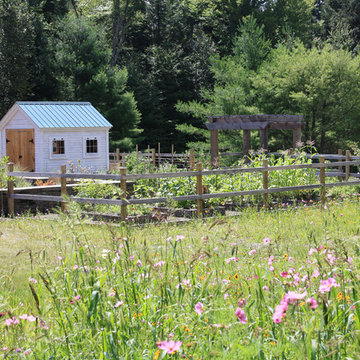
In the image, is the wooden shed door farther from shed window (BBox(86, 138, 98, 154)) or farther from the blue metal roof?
shed window (BBox(86, 138, 98, 154))

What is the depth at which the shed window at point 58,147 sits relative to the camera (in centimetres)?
2644

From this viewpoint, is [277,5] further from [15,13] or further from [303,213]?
[303,213]

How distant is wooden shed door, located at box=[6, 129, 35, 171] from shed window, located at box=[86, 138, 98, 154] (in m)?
2.52

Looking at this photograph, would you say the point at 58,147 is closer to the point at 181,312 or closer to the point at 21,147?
the point at 21,147

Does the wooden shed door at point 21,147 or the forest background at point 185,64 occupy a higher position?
the forest background at point 185,64

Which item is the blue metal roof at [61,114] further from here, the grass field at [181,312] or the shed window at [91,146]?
the grass field at [181,312]

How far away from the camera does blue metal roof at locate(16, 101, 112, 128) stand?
2581 centimetres

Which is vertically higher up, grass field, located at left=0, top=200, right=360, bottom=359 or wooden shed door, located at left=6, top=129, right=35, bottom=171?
wooden shed door, located at left=6, top=129, right=35, bottom=171

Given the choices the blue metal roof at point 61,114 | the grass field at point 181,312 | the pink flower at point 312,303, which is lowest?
the grass field at point 181,312

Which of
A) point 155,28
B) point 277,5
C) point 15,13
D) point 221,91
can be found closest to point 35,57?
point 15,13

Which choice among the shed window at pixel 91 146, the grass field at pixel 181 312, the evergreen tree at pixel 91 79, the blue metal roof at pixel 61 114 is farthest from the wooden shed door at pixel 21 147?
the grass field at pixel 181 312

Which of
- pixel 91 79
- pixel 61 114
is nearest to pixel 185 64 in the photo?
pixel 91 79

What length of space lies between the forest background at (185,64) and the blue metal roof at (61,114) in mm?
6676

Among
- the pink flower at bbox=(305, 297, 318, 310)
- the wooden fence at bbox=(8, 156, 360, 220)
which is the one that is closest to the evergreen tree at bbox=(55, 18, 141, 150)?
the wooden fence at bbox=(8, 156, 360, 220)
